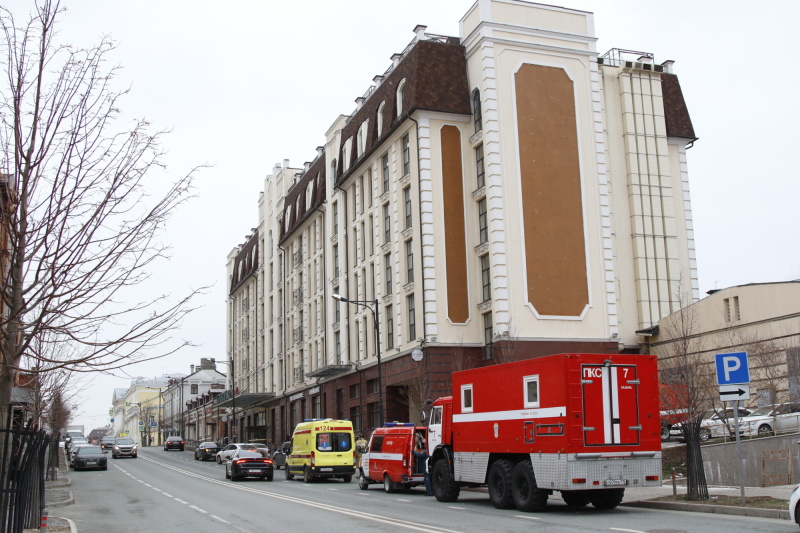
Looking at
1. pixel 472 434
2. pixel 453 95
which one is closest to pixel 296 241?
pixel 453 95

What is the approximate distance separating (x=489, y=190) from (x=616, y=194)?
31.8 feet

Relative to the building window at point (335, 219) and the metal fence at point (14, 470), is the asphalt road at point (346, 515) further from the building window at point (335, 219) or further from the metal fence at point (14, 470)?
the building window at point (335, 219)

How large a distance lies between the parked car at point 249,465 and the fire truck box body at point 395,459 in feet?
30.8

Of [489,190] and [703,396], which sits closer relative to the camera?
[703,396]

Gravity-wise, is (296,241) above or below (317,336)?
above

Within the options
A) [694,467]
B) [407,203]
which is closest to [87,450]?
[407,203]

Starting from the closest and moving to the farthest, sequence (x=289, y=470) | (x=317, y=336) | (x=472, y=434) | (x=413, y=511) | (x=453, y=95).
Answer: (x=413, y=511)
(x=472, y=434)
(x=289, y=470)
(x=453, y=95)
(x=317, y=336)

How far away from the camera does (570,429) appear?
59.0 feet

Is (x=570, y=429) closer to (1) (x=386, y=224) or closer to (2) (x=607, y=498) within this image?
(2) (x=607, y=498)

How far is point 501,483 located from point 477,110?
25871 mm

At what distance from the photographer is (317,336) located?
194 ft

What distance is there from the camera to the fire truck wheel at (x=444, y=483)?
22922 mm

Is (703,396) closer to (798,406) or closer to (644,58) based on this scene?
(798,406)

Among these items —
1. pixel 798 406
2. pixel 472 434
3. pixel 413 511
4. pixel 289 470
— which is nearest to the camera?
pixel 413 511
